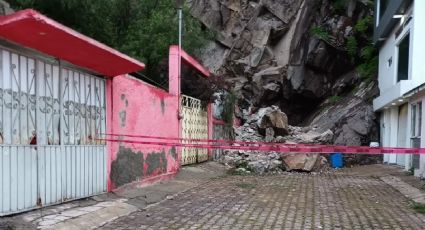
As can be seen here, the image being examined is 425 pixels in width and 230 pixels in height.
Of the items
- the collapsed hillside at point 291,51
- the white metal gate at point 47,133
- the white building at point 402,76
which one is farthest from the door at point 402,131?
the white metal gate at point 47,133

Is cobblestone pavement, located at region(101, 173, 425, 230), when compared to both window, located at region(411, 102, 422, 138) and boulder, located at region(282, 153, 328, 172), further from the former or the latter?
boulder, located at region(282, 153, 328, 172)

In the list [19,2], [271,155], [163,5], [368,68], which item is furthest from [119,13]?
[368,68]

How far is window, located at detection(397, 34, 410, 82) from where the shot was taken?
1773 centimetres

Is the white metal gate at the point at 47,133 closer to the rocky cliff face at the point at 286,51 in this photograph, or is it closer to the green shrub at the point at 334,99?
the rocky cliff face at the point at 286,51

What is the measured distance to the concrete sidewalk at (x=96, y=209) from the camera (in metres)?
6.16

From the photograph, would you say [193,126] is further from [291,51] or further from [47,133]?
[291,51]

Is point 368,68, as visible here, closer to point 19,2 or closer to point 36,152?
point 19,2

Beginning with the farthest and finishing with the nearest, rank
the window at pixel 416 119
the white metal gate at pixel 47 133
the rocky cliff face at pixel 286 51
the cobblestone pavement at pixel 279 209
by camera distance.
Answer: the rocky cliff face at pixel 286 51
the window at pixel 416 119
the cobblestone pavement at pixel 279 209
the white metal gate at pixel 47 133

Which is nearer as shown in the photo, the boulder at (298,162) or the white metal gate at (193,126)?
the white metal gate at (193,126)

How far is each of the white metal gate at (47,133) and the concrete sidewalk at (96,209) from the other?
17 cm

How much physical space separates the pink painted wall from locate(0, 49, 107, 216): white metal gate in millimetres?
445

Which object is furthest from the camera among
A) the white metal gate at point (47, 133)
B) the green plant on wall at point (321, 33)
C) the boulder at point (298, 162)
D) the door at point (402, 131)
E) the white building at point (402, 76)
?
the green plant on wall at point (321, 33)

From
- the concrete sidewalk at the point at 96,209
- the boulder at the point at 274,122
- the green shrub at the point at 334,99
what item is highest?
the green shrub at the point at 334,99

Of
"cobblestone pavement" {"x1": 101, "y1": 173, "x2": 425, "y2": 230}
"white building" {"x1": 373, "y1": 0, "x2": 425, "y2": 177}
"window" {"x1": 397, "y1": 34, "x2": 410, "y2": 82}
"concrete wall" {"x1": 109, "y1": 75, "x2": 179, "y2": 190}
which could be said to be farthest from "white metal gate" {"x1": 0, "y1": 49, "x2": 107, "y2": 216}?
"window" {"x1": 397, "y1": 34, "x2": 410, "y2": 82}
